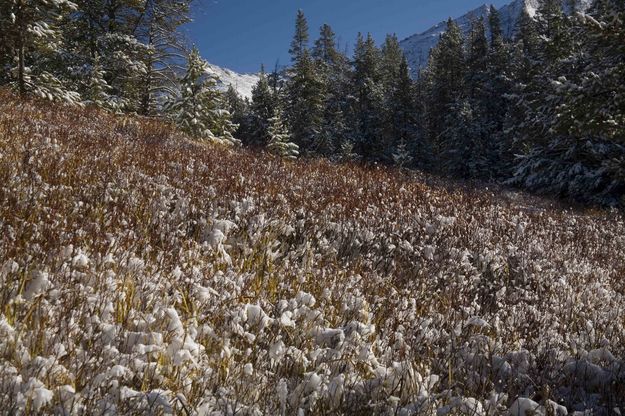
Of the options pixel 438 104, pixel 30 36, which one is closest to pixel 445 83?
pixel 438 104

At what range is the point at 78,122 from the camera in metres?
11.1

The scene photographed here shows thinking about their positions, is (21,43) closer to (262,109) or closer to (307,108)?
(307,108)

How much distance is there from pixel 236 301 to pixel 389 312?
1.40 m

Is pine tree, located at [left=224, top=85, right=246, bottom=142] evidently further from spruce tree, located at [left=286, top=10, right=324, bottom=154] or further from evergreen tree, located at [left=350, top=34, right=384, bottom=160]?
evergreen tree, located at [left=350, top=34, right=384, bottom=160]

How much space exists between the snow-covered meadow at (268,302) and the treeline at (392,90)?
6.95 metres

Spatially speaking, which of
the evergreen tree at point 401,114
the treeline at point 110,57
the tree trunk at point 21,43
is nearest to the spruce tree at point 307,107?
the evergreen tree at point 401,114

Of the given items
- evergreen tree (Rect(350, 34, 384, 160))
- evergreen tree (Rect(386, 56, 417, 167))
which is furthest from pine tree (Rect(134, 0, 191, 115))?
evergreen tree (Rect(386, 56, 417, 167))

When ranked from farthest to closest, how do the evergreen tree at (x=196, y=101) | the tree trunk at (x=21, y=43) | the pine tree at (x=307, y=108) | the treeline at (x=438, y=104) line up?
the pine tree at (x=307, y=108) < the treeline at (x=438, y=104) < the evergreen tree at (x=196, y=101) < the tree trunk at (x=21, y=43)

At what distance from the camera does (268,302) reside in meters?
3.91

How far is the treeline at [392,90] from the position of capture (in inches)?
548

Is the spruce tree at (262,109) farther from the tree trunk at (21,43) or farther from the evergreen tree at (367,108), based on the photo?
the tree trunk at (21,43)

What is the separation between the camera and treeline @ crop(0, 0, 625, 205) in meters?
13.9

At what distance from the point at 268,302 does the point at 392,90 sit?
48.3m

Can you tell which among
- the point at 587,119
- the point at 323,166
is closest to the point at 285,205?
the point at 323,166
